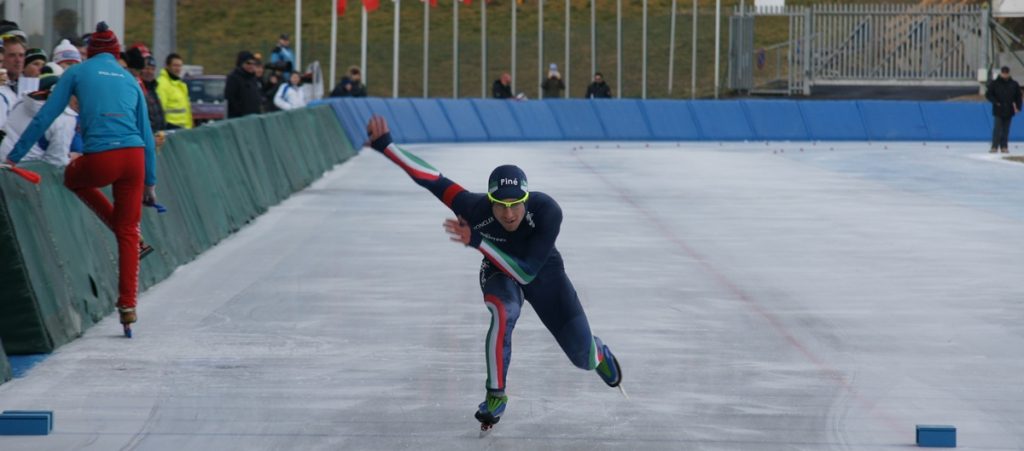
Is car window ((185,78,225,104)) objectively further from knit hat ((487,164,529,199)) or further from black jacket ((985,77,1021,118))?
knit hat ((487,164,529,199))

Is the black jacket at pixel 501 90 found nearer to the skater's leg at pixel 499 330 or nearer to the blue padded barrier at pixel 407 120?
the blue padded barrier at pixel 407 120

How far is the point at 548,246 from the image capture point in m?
8.14

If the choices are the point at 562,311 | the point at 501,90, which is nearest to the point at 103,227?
the point at 562,311

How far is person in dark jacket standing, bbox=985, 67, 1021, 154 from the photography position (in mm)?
38531

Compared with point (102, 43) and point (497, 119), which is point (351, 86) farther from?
point (102, 43)

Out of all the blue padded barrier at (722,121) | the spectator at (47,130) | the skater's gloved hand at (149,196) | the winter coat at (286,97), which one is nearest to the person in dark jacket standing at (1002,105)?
the blue padded barrier at (722,121)

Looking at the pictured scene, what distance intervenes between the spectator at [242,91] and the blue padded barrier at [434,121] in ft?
62.5

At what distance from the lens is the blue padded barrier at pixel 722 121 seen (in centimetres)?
4600

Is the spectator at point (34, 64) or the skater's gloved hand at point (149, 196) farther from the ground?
the spectator at point (34, 64)

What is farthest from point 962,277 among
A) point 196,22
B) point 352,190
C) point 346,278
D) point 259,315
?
point 196,22

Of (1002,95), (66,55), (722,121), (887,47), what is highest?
(887,47)

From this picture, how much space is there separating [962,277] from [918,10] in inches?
1680

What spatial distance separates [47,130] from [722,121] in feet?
118

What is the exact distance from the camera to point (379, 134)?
8.27 m
